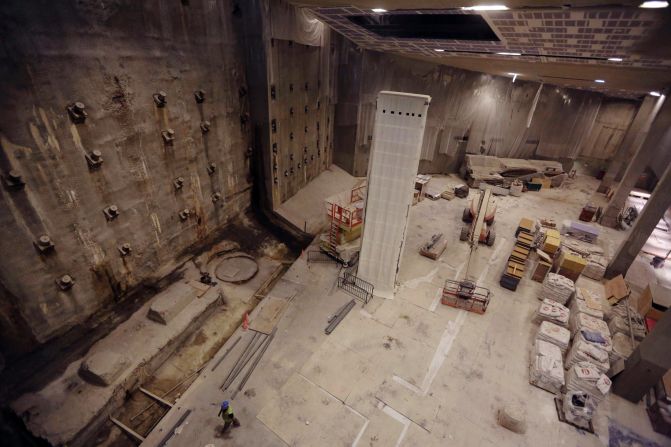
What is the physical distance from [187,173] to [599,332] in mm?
13051

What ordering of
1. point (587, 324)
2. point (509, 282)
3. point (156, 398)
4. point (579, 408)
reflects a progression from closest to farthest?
point (579, 408) < point (156, 398) < point (587, 324) < point (509, 282)

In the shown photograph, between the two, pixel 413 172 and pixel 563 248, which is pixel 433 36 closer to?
pixel 413 172

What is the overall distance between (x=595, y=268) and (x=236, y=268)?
1353 centimetres

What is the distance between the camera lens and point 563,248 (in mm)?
12352

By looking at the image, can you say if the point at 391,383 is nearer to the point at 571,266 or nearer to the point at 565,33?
the point at 571,266

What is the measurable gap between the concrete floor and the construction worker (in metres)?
0.17

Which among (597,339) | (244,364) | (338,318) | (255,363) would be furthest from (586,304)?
(244,364)

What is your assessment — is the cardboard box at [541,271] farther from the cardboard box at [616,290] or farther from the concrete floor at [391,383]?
the cardboard box at [616,290]

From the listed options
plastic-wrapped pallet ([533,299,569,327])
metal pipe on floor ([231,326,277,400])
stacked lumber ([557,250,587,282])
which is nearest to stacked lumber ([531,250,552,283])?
stacked lumber ([557,250,587,282])

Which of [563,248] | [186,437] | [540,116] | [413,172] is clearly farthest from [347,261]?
[540,116]

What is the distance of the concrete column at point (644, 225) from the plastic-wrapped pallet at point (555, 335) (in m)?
5.35

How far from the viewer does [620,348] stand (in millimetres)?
8211

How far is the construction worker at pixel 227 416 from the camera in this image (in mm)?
6312

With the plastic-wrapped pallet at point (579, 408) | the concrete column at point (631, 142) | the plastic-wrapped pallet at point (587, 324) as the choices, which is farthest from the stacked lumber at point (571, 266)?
the concrete column at point (631, 142)
